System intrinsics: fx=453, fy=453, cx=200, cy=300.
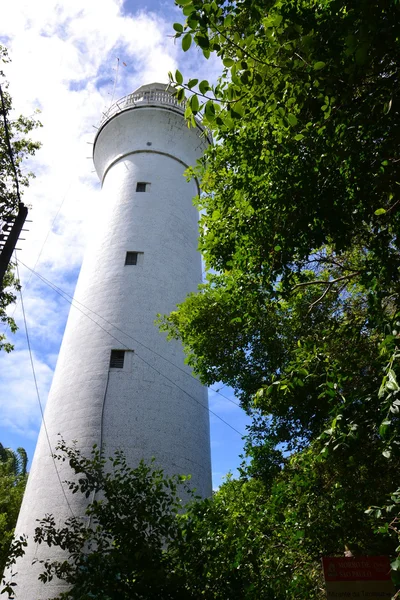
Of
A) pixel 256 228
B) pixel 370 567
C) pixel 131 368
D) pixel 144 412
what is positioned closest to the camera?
pixel 370 567

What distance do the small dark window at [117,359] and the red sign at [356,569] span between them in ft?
22.5

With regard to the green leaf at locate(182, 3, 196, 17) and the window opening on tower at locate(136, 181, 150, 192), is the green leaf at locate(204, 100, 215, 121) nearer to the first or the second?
the green leaf at locate(182, 3, 196, 17)

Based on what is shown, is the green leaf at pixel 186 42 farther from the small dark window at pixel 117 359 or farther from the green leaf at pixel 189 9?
Answer: the small dark window at pixel 117 359

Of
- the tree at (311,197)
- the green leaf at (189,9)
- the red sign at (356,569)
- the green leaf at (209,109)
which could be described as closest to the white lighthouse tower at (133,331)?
the tree at (311,197)

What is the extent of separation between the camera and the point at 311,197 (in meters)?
4.80

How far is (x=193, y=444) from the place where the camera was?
9812 mm

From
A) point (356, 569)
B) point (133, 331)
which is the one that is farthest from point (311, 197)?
point (133, 331)

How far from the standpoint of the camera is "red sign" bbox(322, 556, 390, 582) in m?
3.96

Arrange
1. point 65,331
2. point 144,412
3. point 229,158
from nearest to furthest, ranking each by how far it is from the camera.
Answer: point 229,158
point 144,412
point 65,331

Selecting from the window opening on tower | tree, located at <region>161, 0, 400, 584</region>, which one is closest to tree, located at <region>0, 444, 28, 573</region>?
tree, located at <region>161, 0, 400, 584</region>

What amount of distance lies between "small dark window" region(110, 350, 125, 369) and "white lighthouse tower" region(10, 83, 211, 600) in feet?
0.07

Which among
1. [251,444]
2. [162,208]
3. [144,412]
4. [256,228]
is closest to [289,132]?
[256,228]

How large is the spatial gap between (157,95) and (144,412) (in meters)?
11.1

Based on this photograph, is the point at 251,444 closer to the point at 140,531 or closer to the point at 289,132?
the point at 140,531
